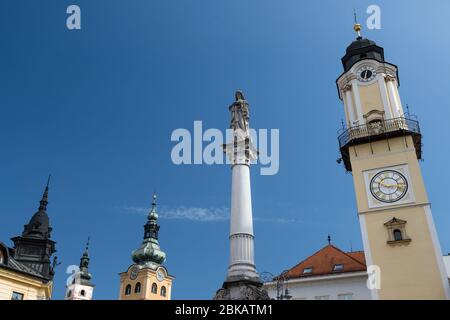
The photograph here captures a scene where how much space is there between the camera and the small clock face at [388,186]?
79.5 feet

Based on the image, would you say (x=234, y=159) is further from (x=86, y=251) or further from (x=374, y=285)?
(x=86, y=251)

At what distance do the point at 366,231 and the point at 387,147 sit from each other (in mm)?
5382

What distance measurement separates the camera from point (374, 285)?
22.6m

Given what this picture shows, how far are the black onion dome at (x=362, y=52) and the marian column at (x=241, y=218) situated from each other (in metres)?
13.3

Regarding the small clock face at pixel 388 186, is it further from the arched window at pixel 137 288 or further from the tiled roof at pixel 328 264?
the arched window at pixel 137 288

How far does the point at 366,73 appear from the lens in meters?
29.5

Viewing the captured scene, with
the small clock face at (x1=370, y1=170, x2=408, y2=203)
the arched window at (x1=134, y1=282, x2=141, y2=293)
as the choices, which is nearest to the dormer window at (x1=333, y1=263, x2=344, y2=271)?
the small clock face at (x1=370, y1=170, x2=408, y2=203)

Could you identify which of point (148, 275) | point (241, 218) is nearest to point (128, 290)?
point (148, 275)

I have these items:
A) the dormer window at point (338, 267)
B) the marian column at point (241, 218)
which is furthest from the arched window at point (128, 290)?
the marian column at point (241, 218)

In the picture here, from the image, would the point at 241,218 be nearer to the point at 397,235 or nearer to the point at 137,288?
the point at 397,235

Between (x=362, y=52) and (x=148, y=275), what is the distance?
4963 cm

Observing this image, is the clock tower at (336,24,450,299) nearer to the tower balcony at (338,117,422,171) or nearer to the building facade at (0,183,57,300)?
the tower balcony at (338,117,422,171)

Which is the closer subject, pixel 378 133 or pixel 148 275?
pixel 378 133
